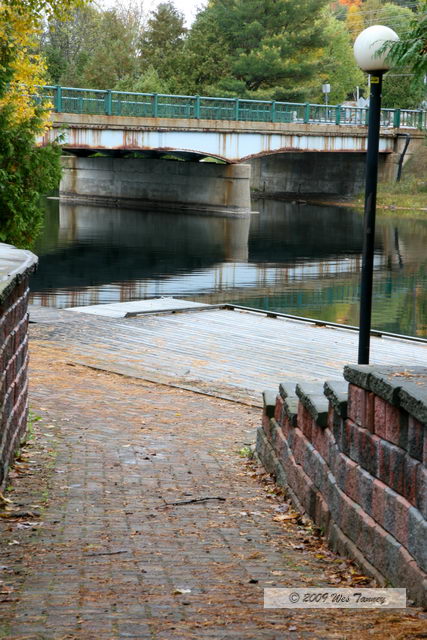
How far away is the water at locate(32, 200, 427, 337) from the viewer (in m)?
27.8

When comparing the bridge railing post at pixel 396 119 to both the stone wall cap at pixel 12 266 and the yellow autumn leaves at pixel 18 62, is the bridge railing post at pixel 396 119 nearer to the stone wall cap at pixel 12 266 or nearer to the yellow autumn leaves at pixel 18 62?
the yellow autumn leaves at pixel 18 62

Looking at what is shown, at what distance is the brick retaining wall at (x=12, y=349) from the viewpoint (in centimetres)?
689

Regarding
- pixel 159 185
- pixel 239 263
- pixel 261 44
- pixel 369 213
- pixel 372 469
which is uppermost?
pixel 261 44

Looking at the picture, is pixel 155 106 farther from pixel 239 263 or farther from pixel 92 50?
pixel 92 50

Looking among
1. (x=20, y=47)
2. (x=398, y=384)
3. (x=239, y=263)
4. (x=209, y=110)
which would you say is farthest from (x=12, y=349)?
(x=209, y=110)

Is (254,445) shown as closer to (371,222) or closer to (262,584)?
(371,222)

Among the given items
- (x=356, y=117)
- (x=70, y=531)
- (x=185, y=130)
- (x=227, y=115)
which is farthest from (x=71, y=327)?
(x=356, y=117)

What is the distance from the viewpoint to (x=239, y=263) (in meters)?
37.5

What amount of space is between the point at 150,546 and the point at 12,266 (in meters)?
2.77

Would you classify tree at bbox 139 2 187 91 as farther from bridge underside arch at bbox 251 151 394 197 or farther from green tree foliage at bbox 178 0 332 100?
bridge underside arch at bbox 251 151 394 197

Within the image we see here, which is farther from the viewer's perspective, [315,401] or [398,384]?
[315,401]

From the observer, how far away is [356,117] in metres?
64.7

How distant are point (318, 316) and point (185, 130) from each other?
2839cm

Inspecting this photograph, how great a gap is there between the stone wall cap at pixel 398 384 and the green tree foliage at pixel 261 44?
6584cm
